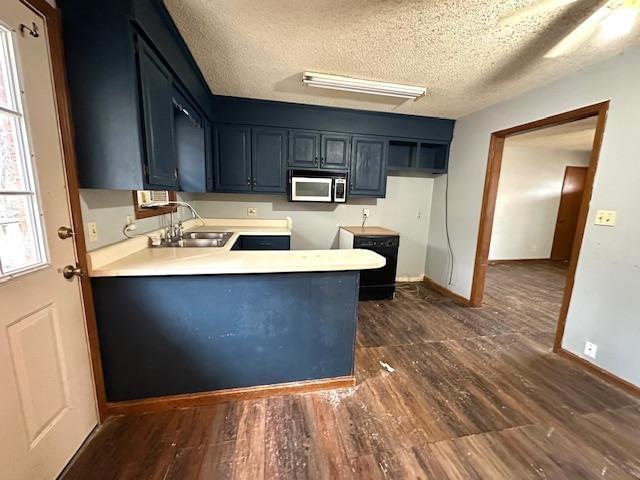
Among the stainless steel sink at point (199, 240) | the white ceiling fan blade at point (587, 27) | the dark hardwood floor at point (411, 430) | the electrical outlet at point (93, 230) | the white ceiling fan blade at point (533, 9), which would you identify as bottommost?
the dark hardwood floor at point (411, 430)

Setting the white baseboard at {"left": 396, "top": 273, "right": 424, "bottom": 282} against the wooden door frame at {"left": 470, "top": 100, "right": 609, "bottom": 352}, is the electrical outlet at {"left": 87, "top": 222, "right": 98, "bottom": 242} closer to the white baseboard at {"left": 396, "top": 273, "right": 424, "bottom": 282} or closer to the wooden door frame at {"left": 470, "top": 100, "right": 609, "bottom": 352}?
the wooden door frame at {"left": 470, "top": 100, "right": 609, "bottom": 352}

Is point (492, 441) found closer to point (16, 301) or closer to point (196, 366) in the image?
point (196, 366)

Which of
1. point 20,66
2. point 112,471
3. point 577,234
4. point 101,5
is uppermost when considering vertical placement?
point 101,5

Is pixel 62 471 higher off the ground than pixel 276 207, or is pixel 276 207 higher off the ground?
pixel 276 207

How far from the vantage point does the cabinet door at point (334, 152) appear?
329 cm

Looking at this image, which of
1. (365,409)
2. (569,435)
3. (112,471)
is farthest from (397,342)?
(112,471)

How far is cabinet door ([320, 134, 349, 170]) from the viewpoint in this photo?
329cm

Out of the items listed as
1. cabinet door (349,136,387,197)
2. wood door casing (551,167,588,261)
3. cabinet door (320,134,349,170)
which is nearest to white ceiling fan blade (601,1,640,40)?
cabinet door (349,136,387,197)

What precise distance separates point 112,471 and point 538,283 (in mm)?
5529

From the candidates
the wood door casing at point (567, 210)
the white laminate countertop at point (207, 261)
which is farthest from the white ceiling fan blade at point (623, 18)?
the wood door casing at point (567, 210)

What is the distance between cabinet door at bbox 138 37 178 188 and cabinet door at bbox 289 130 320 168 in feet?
5.38

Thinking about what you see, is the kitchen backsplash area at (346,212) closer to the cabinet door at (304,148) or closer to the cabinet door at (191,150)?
the cabinet door at (191,150)

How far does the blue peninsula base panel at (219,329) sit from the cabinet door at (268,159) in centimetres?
195

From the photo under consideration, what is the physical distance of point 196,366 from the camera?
1.59 meters
